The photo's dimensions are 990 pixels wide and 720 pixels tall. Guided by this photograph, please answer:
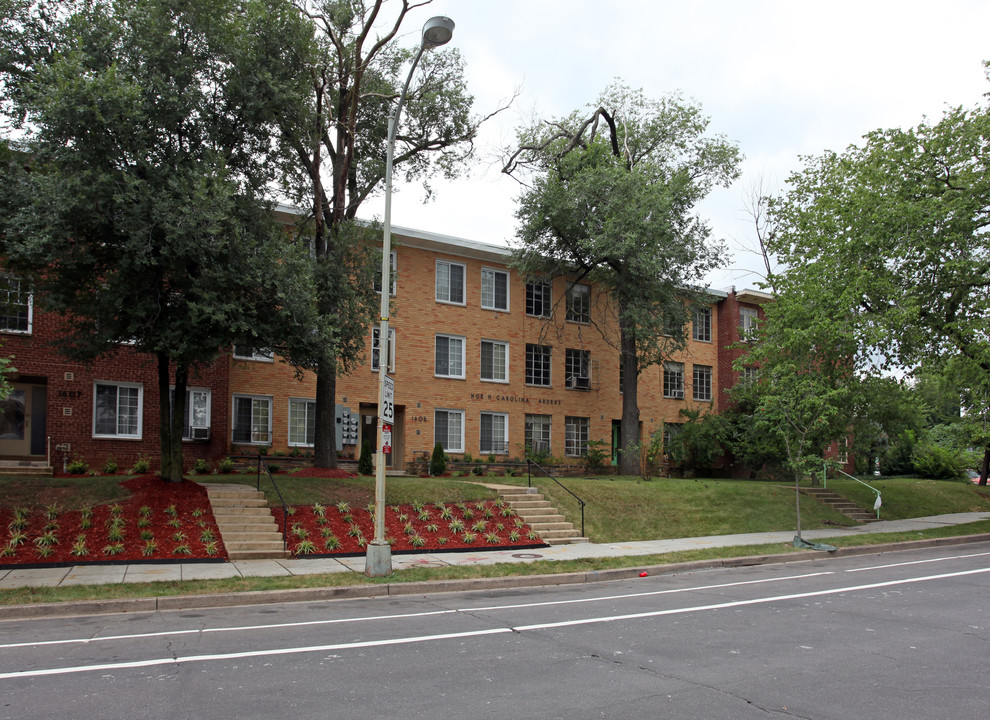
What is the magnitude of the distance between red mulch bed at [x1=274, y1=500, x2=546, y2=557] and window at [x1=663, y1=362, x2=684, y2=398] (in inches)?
724

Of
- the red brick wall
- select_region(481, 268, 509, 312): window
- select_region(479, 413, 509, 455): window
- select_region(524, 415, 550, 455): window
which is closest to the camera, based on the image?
the red brick wall

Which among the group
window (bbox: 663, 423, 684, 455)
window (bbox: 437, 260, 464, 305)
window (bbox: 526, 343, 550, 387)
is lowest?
window (bbox: 663, 423, 684, 455)

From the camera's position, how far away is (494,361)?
2972 cm

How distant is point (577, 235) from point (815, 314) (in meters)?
11.2

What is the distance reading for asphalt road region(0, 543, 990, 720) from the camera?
5.50 m

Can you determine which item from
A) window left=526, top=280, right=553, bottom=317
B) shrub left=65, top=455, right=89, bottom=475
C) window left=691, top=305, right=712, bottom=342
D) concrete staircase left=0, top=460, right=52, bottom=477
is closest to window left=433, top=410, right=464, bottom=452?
window left=526, top=280, right=553, bottom=317

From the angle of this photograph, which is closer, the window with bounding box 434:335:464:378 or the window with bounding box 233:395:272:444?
the window with bounding box 233:395:272:444

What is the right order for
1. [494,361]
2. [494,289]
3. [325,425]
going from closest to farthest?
[325,425] → [494,361] → [494,289]

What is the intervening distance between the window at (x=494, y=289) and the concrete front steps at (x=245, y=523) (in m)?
14.5

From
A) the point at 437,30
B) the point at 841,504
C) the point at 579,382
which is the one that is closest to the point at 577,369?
the point at 579,382

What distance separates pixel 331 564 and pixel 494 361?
672 inches

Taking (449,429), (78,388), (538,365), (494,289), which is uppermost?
(494,289)

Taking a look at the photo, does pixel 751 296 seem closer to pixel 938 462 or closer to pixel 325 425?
pixel 938 462

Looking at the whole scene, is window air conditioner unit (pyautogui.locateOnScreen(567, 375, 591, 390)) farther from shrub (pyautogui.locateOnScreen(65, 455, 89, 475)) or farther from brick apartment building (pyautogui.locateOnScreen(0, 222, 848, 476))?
shrub (pyautogui.locateOnScreen(65, 455, 89, 475))
